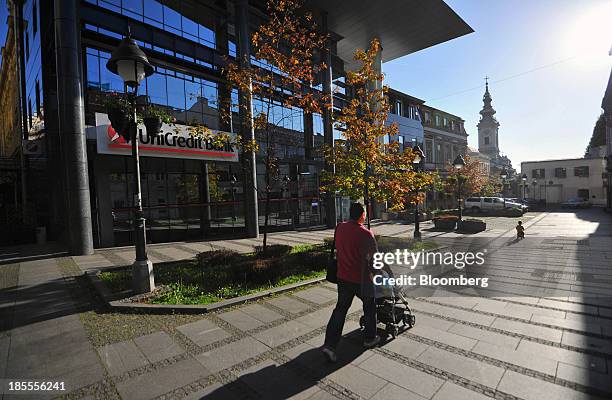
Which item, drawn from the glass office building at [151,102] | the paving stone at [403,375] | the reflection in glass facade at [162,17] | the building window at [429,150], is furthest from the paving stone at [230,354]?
the building window at [429,150]

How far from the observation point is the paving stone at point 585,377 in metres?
3.46

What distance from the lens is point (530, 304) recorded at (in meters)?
6.22

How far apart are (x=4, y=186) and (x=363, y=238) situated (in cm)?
2987

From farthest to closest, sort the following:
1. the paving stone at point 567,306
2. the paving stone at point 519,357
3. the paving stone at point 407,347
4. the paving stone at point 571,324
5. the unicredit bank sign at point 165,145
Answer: the unicredit bank sign at point 165,145 < the paving stone at point 567,306 < the paving stone at point 571,324 < the paving stone at point 407,347 < the paving stone at point 519,357

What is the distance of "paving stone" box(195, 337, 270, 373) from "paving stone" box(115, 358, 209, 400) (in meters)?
0.12

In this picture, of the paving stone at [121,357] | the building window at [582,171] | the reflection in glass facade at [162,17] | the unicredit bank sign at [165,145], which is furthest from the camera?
the building window at [582,171]

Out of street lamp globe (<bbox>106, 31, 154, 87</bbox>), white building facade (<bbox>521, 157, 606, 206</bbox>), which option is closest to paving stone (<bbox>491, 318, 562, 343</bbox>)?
street lamp globe (<bbox>106, 31, 154, 87</bbox>)

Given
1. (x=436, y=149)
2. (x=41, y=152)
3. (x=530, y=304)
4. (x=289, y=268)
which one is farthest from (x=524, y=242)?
(x=436, y=149)

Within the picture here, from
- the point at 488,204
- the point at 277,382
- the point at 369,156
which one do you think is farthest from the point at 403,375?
the point at 488,204

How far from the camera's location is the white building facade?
50250mm

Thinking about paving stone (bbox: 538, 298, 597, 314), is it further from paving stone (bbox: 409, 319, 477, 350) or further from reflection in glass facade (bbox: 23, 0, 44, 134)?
reflection in glass facade (bbox: 23, 0, 44, 134)

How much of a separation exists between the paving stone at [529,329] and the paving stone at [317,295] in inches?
123

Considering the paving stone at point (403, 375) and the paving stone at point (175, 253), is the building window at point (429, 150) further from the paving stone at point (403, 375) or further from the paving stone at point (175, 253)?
the paving stone at point (403, 375)

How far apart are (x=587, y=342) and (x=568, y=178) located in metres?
64.5
